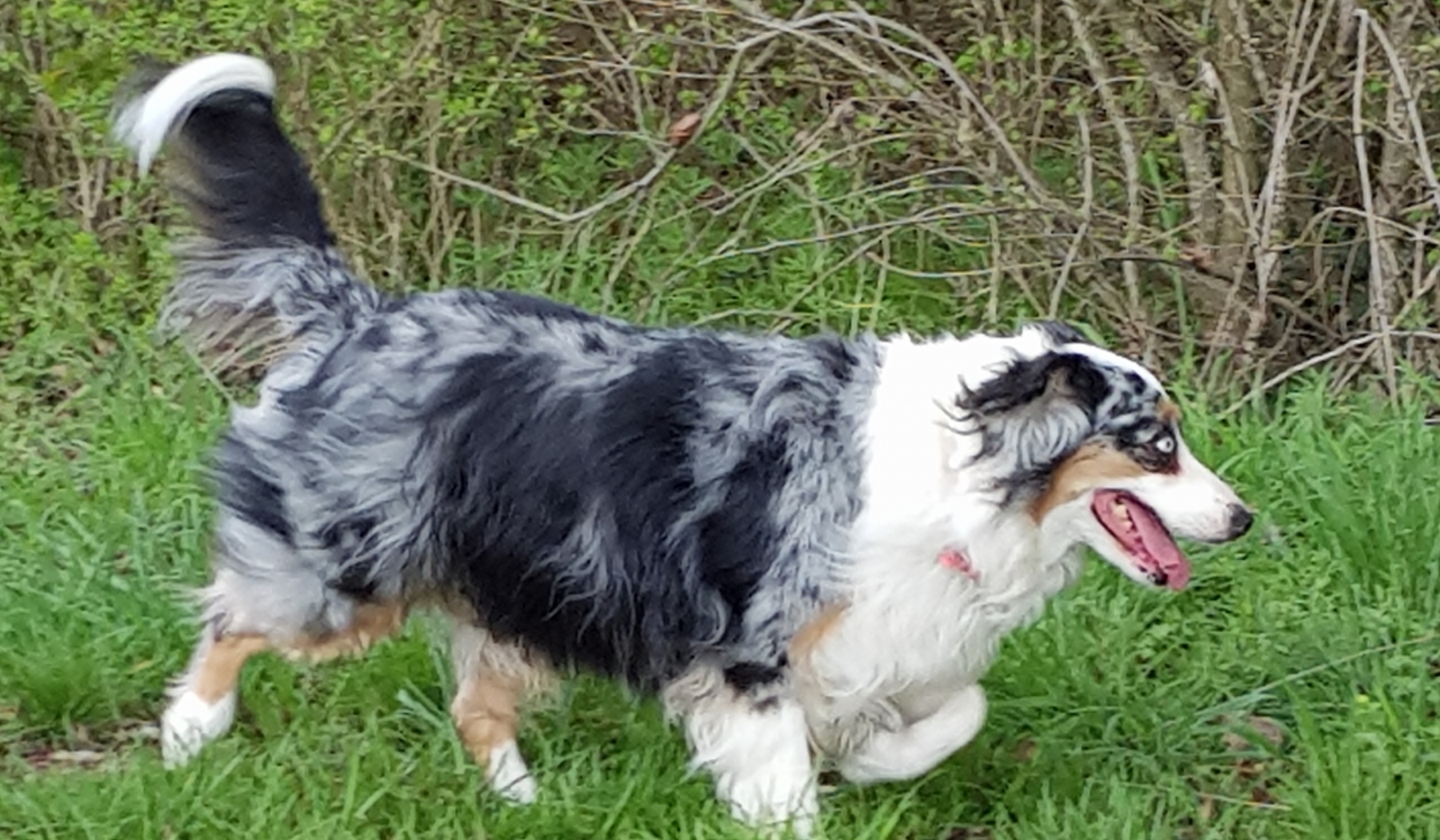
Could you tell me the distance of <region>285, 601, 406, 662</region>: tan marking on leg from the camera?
14.3 ft

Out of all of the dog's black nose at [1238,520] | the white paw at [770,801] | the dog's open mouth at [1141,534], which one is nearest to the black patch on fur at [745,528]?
the white paw at [770,801]

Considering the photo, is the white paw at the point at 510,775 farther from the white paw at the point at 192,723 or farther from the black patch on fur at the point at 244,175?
the black patch on fur at the point at 244,175

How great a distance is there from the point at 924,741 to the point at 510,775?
87 cm

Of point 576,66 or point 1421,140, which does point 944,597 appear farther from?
point 576,66

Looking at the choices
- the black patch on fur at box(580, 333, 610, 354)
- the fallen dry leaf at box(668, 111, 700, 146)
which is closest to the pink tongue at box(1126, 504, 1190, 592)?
the black patch on fur at box(580, 333, 610, 354)

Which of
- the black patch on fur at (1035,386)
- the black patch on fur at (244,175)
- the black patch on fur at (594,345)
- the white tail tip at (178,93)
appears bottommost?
the black patch on fur at (594,345)

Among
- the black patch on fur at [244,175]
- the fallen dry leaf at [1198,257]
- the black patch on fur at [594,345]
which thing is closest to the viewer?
the black patch on fur at [594,345]

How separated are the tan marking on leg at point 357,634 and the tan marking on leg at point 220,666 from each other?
0.09 m

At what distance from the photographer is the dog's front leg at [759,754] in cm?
407

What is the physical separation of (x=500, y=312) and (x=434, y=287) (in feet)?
9.14

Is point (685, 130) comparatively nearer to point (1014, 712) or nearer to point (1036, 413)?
point (1014, 712)

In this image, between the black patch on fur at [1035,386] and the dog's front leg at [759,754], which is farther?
the dog's front leg at [759,754]

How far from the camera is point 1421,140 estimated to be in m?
5.61

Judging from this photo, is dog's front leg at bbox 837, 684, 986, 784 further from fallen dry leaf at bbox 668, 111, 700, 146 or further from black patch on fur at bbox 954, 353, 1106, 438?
fallen dry leaf at bbox 668, 111, 700, 146
